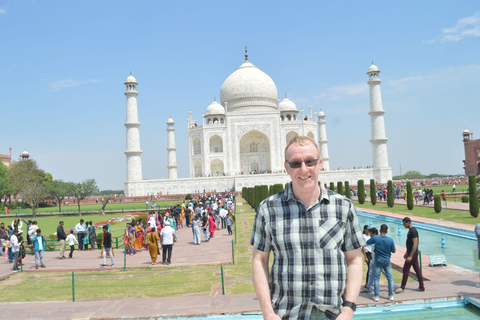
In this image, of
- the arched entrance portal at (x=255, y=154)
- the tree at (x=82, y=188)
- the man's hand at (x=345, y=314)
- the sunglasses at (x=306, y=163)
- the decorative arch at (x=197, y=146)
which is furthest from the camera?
the arched entrance portal at (x=255, y=154)

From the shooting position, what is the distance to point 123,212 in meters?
20.9

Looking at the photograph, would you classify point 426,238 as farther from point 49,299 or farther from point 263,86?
point 263,86

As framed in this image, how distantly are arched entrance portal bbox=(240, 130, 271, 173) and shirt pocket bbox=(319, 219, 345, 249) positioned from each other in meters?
36.4

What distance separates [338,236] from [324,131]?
38.6 meters

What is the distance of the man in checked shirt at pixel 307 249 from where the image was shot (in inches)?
67.3

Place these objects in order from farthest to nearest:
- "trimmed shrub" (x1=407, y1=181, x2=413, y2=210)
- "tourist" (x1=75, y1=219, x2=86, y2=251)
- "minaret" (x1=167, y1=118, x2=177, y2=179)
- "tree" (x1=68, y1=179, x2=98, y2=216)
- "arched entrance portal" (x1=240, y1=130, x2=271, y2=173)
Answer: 1. "arched entrance portal" (x1=240, y1=130, x2=271, y2=173)
2. "minaret" (x1=167, y1=118, x2=177, y2=179)
3. "tree" (x1=68, y1=179, x2=98, y2=216)
4. "trimmed shrub" (x1=407, y1=181, x2=413, y2=210)
5. "tourist" (x1=75, y1=219, x2=86, y2=251)

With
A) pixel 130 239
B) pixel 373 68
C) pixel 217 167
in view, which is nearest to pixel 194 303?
pixel 130 239

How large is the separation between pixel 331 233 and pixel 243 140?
121 ft

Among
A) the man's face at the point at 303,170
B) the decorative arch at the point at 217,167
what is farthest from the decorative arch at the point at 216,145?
the man's face at the point at 303,170

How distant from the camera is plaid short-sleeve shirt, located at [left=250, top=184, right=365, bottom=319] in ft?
5.61

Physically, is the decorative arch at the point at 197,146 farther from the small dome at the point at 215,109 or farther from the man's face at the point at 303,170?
the man's face at the point at 303,170

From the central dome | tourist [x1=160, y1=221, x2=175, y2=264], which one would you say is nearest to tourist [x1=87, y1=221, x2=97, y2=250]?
tourist [x1=160, y1=221, x2=175, y2=264]

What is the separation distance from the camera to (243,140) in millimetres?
38688

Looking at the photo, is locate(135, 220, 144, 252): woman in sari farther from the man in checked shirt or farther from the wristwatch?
the wristwatch
